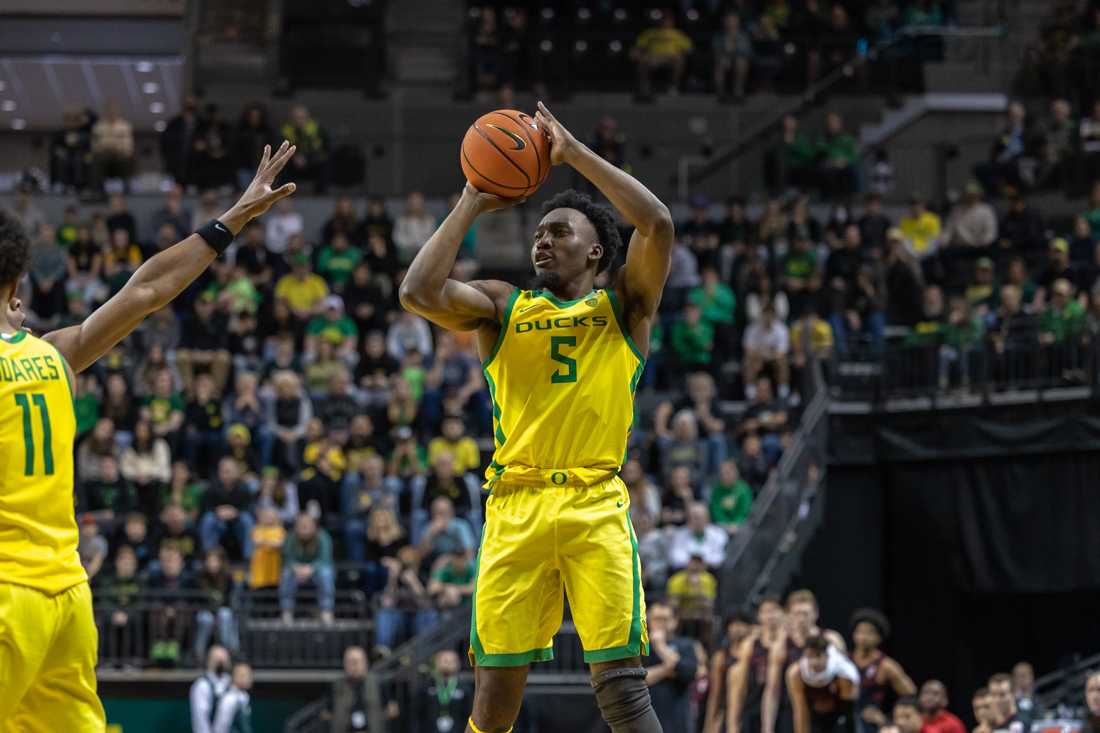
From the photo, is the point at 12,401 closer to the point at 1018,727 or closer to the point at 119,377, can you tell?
the point at 1018,727

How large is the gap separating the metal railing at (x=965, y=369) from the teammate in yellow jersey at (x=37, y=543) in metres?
15.0

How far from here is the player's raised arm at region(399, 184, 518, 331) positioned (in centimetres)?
705

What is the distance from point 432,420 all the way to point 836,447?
4.72 metres

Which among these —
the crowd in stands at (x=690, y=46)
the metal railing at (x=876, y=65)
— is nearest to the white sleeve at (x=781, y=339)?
the metal railing at (x=876, y=65)

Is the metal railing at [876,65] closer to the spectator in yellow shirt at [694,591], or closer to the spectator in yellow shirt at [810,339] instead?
the spectator in yellow shirt at [810,339]

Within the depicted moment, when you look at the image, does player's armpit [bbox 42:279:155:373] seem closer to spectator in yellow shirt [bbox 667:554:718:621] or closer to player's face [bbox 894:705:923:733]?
player's face [bbox 894:705:923:733]

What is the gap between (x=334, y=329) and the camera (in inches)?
837

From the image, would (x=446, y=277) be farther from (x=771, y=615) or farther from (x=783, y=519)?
(x=783, y=519)

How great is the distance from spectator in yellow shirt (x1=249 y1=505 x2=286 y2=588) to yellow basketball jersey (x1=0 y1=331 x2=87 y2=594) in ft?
40.2

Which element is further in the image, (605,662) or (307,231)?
(307,231)

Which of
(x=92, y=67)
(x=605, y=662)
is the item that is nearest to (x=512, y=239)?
(x=92, y=67)

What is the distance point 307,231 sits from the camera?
1007 inches

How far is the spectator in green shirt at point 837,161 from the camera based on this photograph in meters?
25.9

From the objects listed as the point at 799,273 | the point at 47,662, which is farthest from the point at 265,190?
the point at 799,273
